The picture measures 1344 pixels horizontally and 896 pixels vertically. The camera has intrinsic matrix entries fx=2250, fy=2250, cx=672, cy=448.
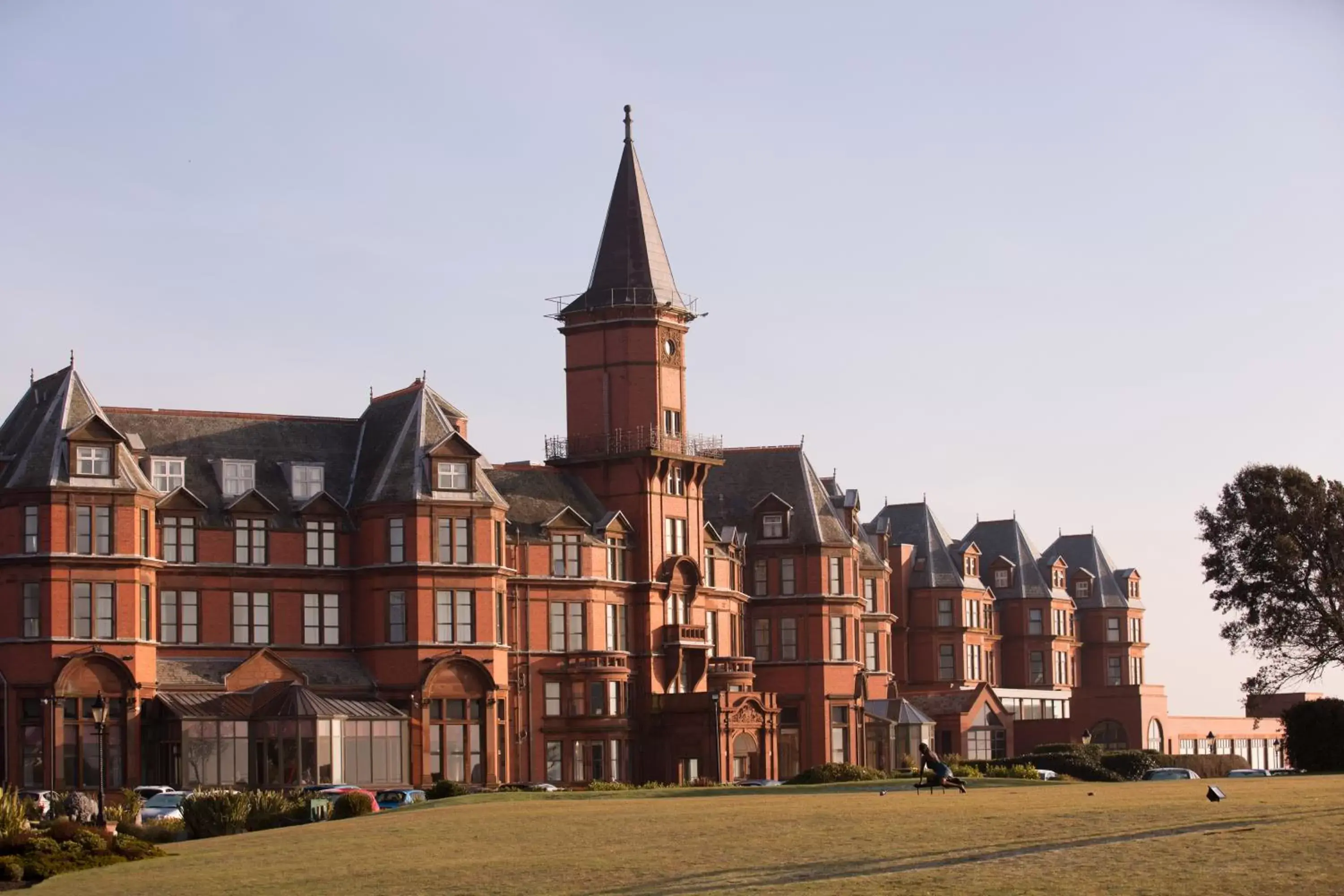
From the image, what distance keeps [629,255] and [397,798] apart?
123 ft

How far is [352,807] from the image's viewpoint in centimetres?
5997

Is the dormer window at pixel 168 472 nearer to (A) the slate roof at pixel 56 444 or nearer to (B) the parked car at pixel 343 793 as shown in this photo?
(A) the slate roof at pixel 56 444

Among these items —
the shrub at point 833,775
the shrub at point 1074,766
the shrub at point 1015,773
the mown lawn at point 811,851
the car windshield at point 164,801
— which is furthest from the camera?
the shrub at point 1074,766

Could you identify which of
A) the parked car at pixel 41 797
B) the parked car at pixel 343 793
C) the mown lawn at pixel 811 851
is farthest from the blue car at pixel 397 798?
the mown lawn at pixel 811 851

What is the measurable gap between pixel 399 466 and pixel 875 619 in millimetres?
36840

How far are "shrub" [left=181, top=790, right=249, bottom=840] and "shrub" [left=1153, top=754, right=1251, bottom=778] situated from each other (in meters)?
43.3

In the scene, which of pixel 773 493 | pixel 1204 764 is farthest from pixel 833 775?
pixel 773 493

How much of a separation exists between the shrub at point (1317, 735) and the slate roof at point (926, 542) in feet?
147

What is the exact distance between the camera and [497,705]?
86875mm

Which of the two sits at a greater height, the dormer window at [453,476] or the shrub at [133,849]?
the dormer window at [453,476]

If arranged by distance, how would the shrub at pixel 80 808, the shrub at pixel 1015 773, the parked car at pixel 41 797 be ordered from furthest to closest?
the shrub at pixel 1015 773, the parked car at pixel 41 797, the shrub at pixel 80 808

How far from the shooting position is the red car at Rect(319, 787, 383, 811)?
62.1 metres

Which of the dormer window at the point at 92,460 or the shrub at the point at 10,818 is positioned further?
the dormer window at the point at 92,460

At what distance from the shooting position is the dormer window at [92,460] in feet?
259
